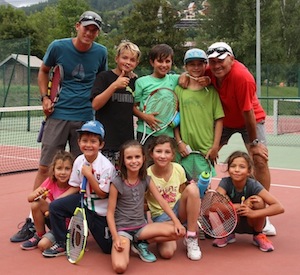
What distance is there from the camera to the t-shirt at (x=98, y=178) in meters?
3.63

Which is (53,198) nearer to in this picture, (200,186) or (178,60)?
(200,186)

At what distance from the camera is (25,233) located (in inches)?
161

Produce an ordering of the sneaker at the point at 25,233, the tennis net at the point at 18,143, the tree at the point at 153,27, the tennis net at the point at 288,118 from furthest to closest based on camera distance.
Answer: the tree at the point at 153,27, the tennis net at the point at 288,118, the tennis net at the point at 18,143, the sneaker at the point at 25,233

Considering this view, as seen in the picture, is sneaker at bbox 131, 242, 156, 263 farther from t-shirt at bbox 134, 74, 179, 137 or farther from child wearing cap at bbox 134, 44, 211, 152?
t-shirt at bbox 134, 74, 179, 137

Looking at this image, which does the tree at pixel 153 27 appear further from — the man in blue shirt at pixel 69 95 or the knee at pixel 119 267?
the knee at pixel 119 267

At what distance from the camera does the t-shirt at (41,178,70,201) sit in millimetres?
3932

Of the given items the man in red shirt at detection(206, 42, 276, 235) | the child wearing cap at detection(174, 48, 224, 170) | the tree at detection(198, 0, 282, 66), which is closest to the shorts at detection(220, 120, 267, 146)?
the man in red shirt at detection(206, 42, 276, 235)

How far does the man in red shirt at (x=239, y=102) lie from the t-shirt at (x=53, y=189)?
1377mm

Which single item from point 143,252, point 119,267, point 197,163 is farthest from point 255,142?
point 119,267

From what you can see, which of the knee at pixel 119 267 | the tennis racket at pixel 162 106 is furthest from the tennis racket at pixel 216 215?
the knee at pixel 119 267

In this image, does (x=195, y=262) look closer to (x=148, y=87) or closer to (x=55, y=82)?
(x=148, y=87)

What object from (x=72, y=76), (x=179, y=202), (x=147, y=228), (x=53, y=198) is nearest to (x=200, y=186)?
(x=179, y=202)

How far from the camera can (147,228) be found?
142 inches

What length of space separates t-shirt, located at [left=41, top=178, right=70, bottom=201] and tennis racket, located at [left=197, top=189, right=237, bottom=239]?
1059 mm
